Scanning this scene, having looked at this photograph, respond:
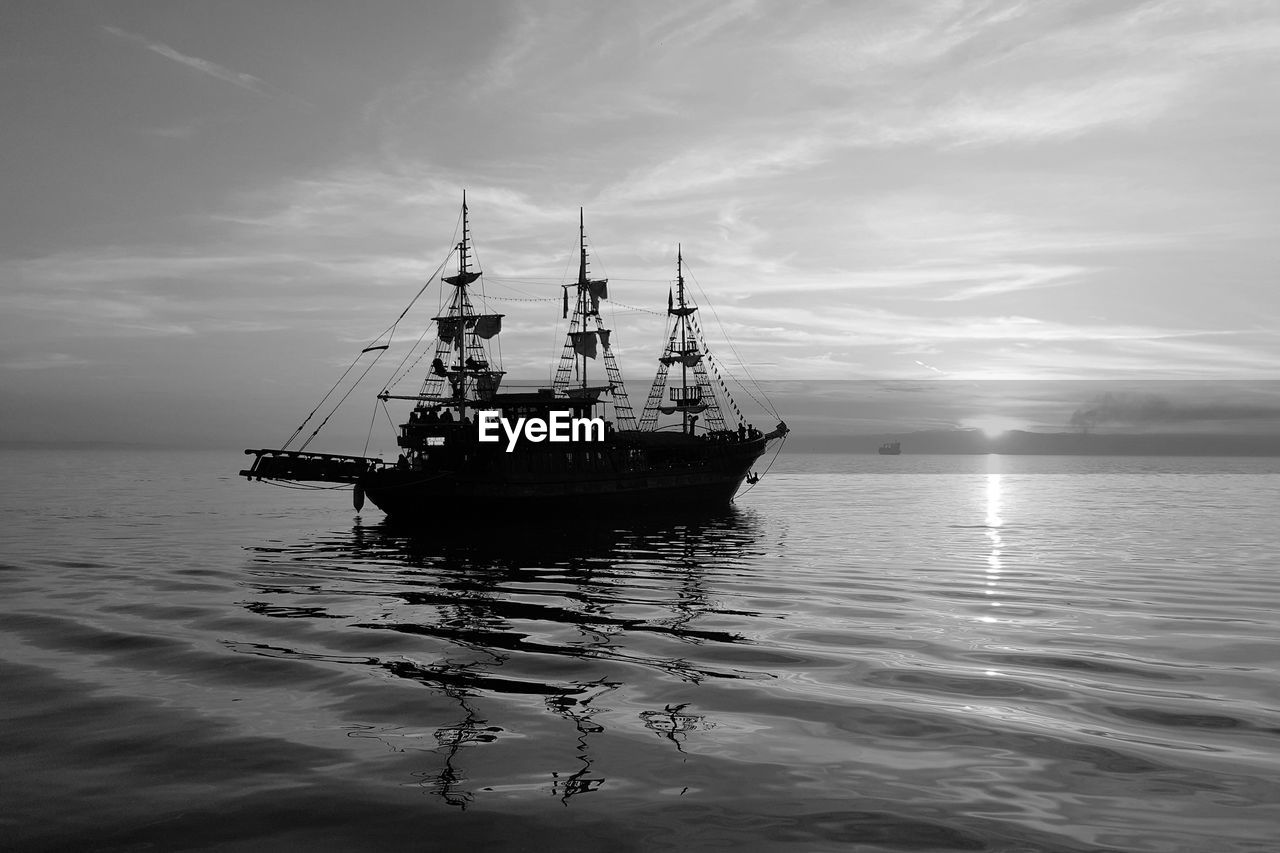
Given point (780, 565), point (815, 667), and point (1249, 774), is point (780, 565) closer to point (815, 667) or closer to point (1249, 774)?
point (815, 667)

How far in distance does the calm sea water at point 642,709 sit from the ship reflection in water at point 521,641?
88mm

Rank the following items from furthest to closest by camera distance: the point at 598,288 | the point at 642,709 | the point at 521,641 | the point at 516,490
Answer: the point at 598,288
the point at 516,490
the point at 521,641
the point at 642,709

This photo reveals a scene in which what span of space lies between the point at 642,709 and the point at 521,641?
5.32 metres

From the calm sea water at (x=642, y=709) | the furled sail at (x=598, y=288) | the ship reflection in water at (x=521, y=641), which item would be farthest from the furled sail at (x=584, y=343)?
the calm sea water at (x=642, y=709)

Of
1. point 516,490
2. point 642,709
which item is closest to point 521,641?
point 642,709

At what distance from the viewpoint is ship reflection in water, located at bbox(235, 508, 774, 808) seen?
9227mm

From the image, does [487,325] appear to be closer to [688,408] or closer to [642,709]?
[688,408]

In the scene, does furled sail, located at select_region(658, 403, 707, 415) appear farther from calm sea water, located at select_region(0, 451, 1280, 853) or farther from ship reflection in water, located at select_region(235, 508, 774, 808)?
calm sea water, located at select_region(0, 451, 1280, 853)

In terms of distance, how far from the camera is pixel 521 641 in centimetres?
1552

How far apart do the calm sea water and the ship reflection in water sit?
88 millimetres

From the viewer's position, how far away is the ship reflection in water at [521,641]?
9227 millimetres

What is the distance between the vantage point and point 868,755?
8.99m

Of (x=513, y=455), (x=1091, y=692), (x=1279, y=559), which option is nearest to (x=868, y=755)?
(x=1091, y=692)

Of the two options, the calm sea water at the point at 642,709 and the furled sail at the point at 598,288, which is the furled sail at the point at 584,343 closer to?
the furled sail at the point at 598,288
